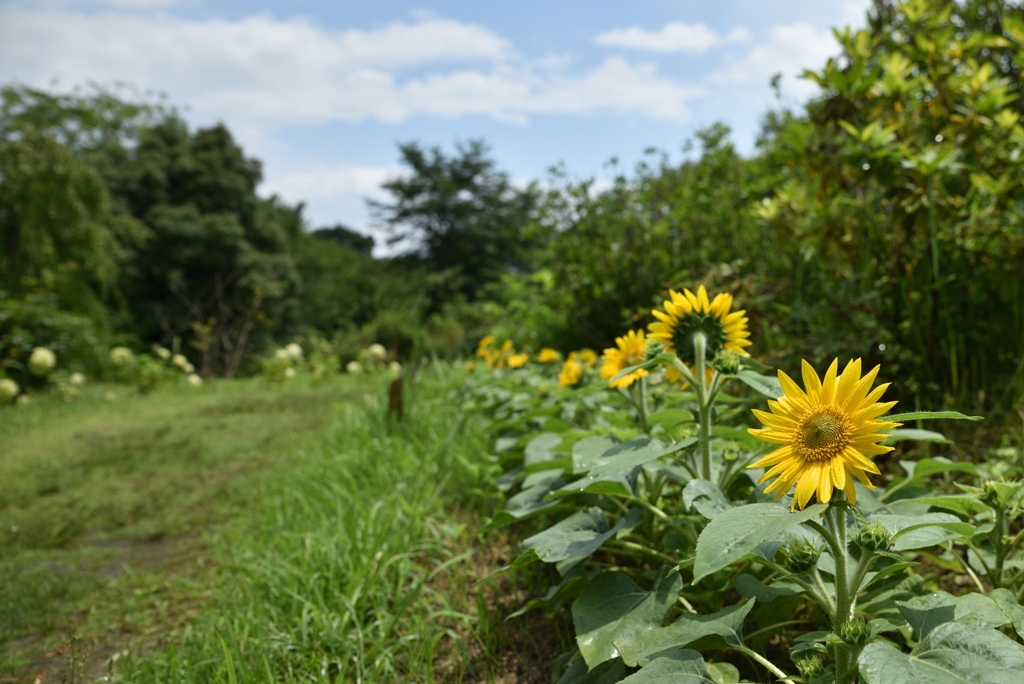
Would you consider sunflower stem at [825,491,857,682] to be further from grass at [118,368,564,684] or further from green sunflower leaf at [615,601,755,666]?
grass at [118,368,564,684]

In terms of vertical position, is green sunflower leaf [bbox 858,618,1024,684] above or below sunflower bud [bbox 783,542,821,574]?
below

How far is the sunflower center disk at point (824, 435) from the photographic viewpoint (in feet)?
2.65

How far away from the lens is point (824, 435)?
32.1 inches

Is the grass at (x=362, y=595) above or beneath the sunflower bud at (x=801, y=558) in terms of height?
beneath

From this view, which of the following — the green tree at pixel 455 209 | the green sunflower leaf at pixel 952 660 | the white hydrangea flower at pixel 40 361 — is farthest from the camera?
the green tree at pixel 455 209

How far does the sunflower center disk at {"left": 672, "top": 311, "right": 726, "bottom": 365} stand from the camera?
1252 millimetres

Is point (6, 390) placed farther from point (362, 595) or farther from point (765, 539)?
point (765, 539)

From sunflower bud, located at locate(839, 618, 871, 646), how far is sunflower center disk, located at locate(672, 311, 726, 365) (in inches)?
22.0

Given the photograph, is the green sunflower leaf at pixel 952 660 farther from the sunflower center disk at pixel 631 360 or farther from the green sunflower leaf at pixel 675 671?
the sunflower center disk at pixel 631 360

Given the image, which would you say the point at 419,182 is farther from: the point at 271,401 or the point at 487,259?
the point at 271,401

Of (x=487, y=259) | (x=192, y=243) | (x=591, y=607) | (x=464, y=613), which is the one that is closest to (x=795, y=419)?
(x=591, y=607)

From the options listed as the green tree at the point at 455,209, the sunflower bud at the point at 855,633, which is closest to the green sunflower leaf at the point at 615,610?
the sunflower bud at the point at 855,633

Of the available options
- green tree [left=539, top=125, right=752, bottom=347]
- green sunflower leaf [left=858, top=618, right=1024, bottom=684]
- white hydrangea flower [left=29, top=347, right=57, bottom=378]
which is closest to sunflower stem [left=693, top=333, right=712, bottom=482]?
green sunflower leaf [left=858, top=618, right=1024, bottom=684]

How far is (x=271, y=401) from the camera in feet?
17.9
